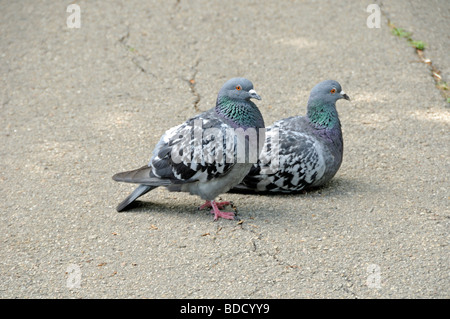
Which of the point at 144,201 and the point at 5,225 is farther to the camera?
the point at 144,201

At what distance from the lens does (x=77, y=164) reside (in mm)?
4844

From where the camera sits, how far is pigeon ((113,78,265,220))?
3986 millimetres

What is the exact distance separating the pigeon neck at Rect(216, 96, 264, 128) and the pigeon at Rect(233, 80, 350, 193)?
35 cm

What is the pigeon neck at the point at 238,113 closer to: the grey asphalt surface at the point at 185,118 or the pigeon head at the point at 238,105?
the pigeon head at the point at 238,105

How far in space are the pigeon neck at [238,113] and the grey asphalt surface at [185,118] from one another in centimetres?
62

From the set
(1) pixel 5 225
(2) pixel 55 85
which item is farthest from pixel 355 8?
(1) pixel 5 225

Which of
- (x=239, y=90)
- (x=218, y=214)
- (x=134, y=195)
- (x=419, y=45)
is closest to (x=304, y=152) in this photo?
(x=239, y=90)

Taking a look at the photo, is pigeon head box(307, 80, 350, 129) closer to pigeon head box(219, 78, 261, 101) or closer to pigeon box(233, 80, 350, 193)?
pigeon box(233, 80, 350, 193)

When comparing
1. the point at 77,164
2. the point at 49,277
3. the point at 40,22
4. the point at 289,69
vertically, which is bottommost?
the point at 49,277

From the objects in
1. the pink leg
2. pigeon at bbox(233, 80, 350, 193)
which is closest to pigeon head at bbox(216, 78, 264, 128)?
pigeon at bbox(233, 80, 350, 193)

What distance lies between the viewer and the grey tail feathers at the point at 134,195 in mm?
4156

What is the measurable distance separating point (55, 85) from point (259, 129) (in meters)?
2.77

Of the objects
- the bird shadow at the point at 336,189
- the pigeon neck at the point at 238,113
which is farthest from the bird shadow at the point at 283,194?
the pigeon neck at the point at 238,113

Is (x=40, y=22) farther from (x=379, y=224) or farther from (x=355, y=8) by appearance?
(x=379, y=224)
